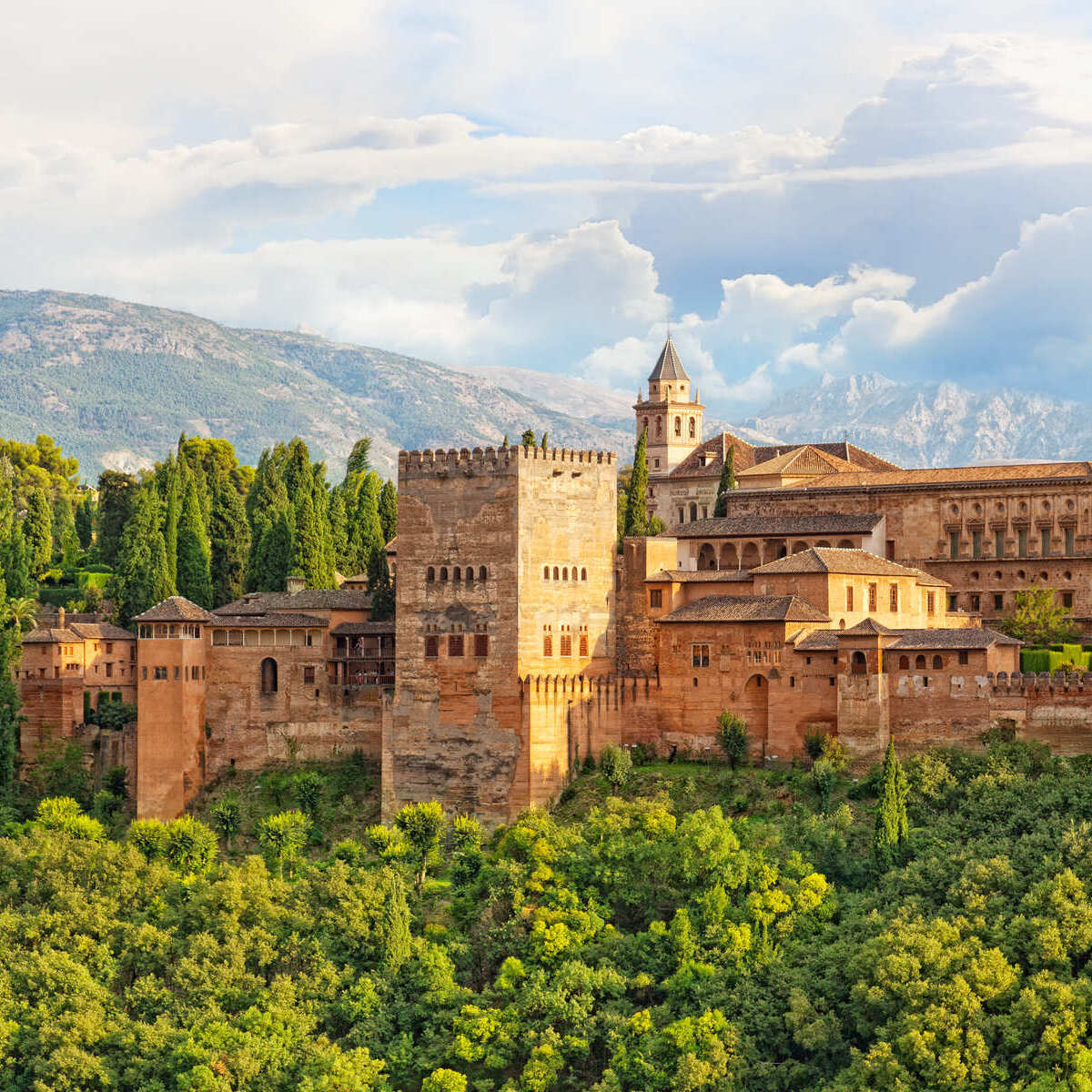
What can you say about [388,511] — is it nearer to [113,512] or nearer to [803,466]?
[803,466]

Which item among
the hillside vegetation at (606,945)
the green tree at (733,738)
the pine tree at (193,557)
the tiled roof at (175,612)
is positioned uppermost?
the pine tree at (193,557)

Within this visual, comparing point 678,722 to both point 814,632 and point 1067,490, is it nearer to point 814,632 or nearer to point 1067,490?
point 814,632

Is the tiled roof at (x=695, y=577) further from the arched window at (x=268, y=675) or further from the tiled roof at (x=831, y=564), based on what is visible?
the arched window at (x=268, y=675)

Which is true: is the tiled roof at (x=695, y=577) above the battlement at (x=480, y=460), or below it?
below

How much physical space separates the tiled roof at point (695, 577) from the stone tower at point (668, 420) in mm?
35267

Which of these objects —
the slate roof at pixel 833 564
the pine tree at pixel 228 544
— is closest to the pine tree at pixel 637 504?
the slate roof at pixel 833 564

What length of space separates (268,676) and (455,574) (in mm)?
8049

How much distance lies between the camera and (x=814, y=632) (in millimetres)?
57156

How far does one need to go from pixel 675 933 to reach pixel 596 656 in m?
11.9

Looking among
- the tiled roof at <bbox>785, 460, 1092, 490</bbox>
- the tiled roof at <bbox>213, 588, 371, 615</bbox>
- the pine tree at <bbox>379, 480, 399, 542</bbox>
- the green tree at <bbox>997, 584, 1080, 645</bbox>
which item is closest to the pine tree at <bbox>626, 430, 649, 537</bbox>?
the tiled roof at <bbox>785, 460, 1092, 490</bbox>

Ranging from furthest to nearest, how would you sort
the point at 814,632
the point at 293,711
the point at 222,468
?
the point at 222,468 → the point at 293,711 → the point at 814,632

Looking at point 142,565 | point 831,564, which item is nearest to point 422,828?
point 831,564

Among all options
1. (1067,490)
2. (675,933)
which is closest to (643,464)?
(1067,490)

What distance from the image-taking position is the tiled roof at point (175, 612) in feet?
204
